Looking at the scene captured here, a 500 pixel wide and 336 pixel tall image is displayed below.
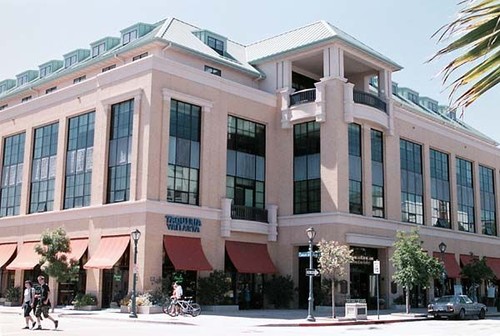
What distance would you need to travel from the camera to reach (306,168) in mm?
43594

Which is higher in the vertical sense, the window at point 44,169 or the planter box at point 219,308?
the window at point 44,169

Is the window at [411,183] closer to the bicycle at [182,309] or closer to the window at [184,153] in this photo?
the window at [184,153]

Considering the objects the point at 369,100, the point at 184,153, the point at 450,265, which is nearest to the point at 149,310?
the point at 184,153

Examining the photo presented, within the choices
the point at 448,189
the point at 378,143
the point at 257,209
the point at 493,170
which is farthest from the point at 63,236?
the point at 493,170

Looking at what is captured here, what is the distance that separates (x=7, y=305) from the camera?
4284cm

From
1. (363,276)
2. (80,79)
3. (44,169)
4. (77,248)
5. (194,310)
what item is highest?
(80,79)

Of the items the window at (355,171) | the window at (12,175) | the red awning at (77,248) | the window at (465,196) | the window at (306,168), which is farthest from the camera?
the window at (465,196)

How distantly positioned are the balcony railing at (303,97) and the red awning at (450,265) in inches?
679

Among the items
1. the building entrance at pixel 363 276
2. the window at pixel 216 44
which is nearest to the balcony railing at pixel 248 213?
the building entrance at pixel 363 276

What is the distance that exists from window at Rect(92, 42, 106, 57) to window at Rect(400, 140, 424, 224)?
82.4 ft

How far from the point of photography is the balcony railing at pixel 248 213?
41.1 metres

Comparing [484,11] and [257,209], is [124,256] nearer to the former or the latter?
[257,209]

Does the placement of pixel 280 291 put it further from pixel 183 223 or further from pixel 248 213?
pixel 183 223

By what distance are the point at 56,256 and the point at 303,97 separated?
20.0 metres
